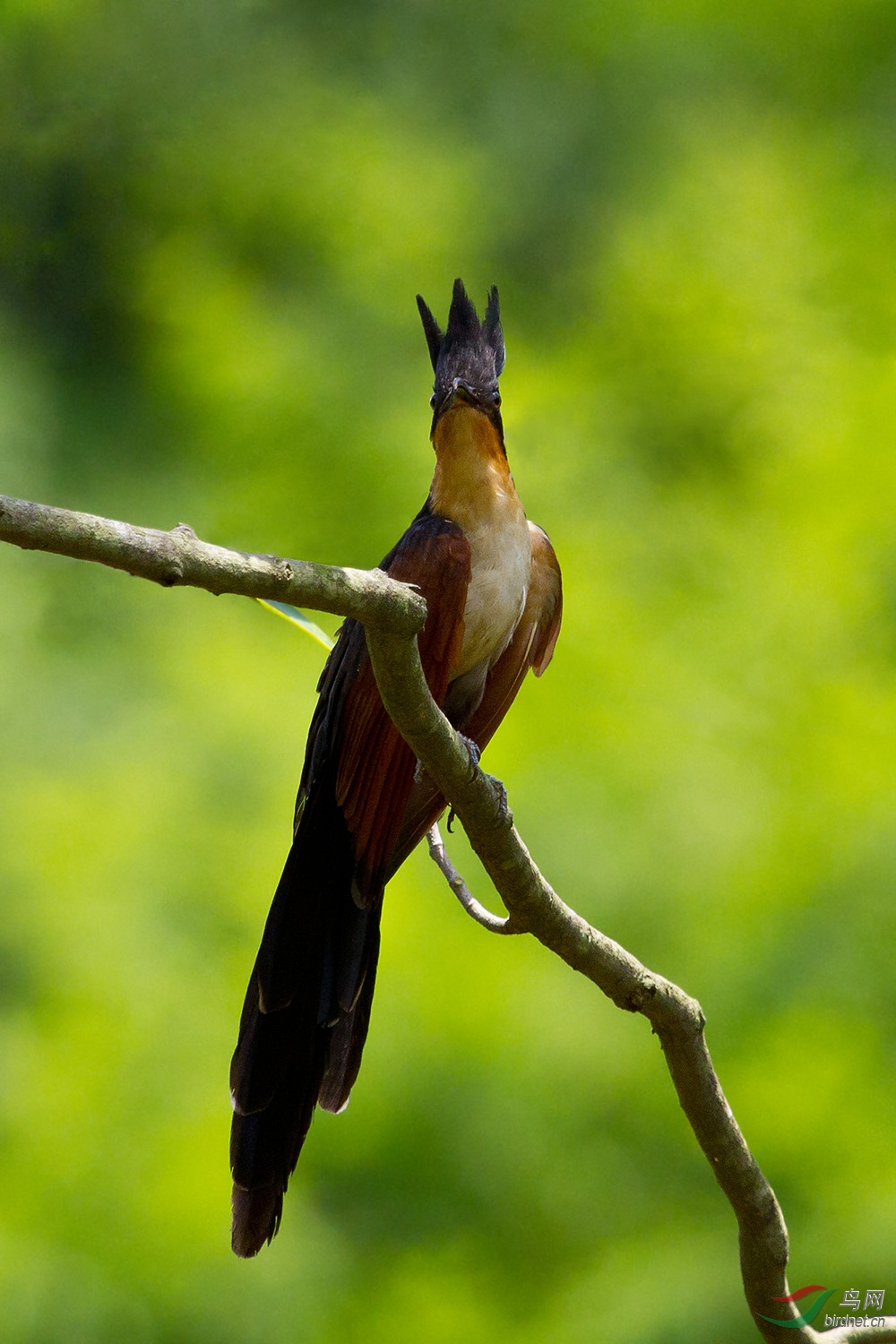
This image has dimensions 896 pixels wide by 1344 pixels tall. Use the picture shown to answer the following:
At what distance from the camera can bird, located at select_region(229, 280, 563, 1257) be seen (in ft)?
6.17

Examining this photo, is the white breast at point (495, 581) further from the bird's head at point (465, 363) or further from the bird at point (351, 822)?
A: the bird's head at point (465, 363)

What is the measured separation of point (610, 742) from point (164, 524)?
5.29 ft

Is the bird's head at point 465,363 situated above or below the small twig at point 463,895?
above

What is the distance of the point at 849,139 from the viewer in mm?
4477

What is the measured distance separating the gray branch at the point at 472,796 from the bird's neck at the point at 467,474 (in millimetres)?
566

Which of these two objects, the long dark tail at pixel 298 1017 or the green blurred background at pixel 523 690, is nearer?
the long dark tail at pixel 298 1017

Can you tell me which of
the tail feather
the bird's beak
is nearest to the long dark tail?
the tail feather

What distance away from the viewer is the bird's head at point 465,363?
6.81ft

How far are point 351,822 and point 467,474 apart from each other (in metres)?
0.57

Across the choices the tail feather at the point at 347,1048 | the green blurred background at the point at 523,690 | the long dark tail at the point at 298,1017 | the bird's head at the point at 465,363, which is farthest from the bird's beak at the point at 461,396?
the green blurred background at the point at 523,690

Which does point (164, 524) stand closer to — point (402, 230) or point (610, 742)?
point (402, 230)

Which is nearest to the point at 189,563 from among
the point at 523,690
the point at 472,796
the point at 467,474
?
the point at 472,796

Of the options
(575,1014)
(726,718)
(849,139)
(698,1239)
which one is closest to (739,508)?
(726,718)

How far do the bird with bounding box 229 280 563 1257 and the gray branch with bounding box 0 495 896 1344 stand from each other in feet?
0.99
